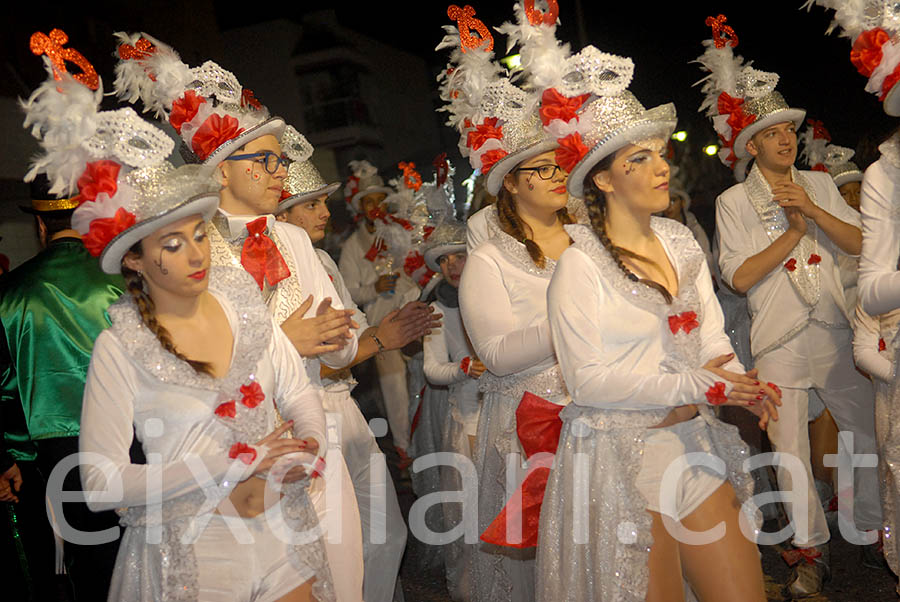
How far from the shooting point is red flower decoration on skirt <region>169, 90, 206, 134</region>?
358cm

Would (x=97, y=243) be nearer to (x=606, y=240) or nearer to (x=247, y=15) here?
(x=606, y=240)

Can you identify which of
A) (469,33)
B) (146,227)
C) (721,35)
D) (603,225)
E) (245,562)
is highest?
(469,33)

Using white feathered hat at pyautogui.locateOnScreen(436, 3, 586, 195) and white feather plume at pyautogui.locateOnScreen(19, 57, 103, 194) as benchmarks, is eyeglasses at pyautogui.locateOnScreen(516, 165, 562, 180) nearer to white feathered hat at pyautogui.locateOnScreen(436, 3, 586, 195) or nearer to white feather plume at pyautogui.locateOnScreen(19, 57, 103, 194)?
white feathered hat at pyautogui.locateOnScreen(436, 3, 586, 195)

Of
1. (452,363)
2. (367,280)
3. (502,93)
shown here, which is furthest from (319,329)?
(367,280)

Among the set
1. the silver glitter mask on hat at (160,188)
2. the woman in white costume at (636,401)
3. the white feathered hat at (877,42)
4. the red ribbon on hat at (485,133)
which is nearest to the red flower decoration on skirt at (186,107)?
the silver glitter mask on hat at (160,188)

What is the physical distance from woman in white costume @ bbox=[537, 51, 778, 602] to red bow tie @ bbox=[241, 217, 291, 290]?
3.70 feet

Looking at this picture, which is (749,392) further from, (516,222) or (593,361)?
(516,222)

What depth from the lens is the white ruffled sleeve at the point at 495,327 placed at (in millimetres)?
3547

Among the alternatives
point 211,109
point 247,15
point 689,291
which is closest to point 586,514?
point 689,291

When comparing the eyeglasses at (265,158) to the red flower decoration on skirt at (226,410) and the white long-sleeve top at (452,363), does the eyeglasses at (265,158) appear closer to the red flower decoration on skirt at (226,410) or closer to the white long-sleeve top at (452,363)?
the red flower decoration on skirt at (226,410)

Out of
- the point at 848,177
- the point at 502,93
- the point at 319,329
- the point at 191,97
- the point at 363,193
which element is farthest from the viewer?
the point at 363,193

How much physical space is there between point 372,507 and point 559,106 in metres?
1.99

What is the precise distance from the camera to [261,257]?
3.43 metres

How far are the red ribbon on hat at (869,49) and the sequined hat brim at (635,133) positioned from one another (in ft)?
2.75
